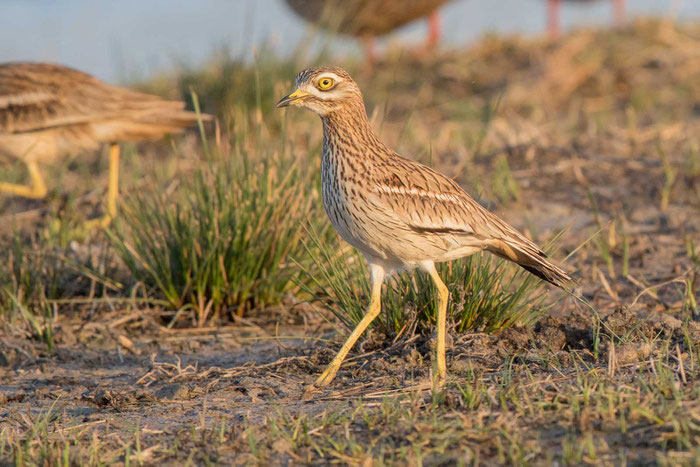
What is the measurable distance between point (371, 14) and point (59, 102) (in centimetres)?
700

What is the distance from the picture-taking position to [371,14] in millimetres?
13336

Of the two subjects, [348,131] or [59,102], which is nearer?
[348,131]

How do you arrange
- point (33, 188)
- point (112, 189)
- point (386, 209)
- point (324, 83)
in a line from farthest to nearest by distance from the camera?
1. point (33, 188)
2. point (112, 189)
3. point (324, 83)
4. point (386, 209)

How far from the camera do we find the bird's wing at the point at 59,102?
23.4 feet

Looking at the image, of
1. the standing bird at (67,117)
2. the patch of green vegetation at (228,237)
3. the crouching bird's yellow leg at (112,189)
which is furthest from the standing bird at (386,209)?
the standing bird at (67,117)

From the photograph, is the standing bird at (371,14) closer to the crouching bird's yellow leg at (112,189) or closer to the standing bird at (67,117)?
the standing bird at (67,117)

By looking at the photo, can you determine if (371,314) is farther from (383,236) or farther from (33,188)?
→ (33,188)

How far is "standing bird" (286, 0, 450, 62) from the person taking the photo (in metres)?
13.0

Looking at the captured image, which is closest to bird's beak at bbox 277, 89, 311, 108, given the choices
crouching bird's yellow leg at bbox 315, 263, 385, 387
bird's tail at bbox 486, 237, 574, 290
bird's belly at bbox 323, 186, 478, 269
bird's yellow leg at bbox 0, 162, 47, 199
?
bird's belly at bbox 323, 186, 478, 269

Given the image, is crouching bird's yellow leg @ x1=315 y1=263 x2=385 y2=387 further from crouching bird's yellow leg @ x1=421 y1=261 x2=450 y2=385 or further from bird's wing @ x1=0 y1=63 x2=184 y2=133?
bird's wing @ x1=0 y1=63 x2=184 y2=133

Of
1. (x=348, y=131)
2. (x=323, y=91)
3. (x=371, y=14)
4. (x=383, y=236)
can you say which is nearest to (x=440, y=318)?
(x=383, y=236)

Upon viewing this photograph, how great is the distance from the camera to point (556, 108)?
425 inches

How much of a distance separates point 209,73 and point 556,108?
399 centimetres

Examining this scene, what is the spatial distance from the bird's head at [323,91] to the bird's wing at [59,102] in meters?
3.40
